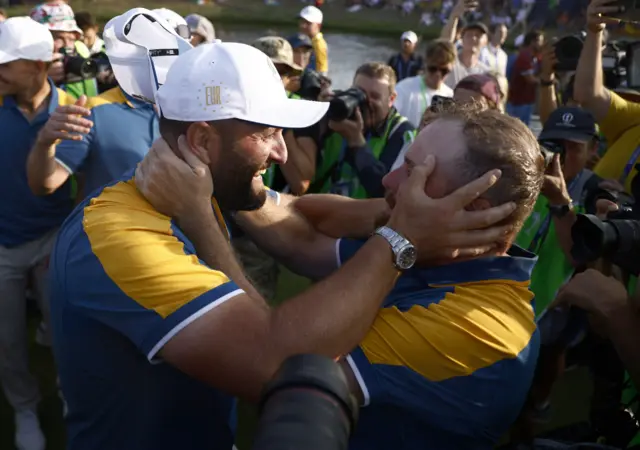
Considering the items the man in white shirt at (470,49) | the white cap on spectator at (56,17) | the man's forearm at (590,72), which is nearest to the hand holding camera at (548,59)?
the man's forearm at (590,72)

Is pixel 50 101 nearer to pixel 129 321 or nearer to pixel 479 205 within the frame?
pixel 129 321

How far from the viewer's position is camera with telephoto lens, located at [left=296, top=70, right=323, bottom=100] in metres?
4.29

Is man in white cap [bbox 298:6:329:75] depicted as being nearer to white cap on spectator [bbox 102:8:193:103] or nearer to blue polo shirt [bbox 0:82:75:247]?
blue polo shirt [bbox 0:82:75:247]

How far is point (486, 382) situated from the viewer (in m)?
1.35

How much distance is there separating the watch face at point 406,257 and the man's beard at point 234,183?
413 millimetres

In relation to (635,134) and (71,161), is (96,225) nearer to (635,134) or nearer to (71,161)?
(71,161)

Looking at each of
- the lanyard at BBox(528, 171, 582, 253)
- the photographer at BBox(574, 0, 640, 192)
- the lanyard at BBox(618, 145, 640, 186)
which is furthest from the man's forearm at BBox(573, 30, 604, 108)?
the lanyard at BBox(528, 171, 582, 253)

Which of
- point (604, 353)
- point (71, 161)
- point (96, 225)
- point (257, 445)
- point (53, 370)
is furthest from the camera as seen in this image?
point (53, 370)

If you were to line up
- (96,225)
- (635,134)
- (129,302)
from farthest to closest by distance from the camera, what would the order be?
(635,134) → (96,225) → (129,302)

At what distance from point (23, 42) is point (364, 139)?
1.76 metres

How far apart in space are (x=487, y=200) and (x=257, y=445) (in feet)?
2.89

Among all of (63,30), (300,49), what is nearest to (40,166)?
(63,30)

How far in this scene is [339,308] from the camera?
1.29m

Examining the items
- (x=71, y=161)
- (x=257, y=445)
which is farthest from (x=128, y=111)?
(x=257, y=445)
